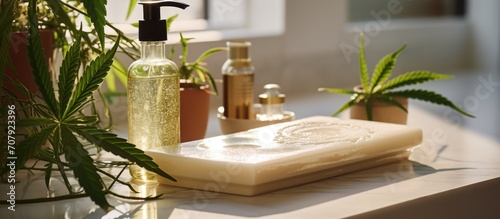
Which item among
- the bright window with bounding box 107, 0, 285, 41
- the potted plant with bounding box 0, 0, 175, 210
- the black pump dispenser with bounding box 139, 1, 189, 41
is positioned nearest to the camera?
the potted plant with bounding box 0, 0, 175, 210

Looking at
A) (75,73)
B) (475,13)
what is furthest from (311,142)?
(475,13)

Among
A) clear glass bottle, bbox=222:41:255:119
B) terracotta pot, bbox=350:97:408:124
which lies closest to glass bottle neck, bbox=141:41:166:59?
clear glass bottle, bbox=222:41:255:119

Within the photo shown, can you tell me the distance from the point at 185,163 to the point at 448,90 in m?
1.04

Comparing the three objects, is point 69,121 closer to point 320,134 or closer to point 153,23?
point 153,23

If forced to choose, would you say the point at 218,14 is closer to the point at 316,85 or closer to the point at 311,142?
the point at 316,85

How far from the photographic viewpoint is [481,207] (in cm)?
111

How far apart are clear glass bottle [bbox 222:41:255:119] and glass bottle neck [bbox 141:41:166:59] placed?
0.92ft

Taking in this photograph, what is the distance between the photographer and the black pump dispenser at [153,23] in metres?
1.08

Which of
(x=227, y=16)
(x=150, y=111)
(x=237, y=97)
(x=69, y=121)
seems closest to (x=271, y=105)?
(x=237, y=97)

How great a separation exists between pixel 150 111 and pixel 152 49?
7 cm

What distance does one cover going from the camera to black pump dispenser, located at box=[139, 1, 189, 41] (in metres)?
1.08

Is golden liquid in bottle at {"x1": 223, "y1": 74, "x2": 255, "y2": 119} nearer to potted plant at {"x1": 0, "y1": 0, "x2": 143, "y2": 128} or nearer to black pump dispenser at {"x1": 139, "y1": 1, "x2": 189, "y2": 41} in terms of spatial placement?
potted plant at {"x1": 0, "y1": 0, "x2": 143, "y2": 128}

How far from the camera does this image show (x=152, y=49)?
3.62 feet

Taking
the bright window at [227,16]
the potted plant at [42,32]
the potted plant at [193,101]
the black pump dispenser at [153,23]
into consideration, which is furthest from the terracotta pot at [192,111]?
the bright window at [227,16]
